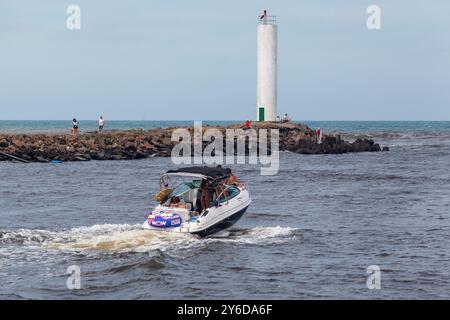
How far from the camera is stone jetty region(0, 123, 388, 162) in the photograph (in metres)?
53.1

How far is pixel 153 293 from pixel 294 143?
51.2 m

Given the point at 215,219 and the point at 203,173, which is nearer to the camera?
the point at 215,219

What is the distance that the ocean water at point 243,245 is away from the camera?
54.3ft

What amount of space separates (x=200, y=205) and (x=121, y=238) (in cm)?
303

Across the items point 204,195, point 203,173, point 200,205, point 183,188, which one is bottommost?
point 200,205

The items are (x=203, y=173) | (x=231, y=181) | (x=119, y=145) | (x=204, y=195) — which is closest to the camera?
(x=204, y=195)

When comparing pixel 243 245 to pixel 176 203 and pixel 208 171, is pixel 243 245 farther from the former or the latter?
pixel 208 171

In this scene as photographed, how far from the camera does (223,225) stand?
76.6 ft

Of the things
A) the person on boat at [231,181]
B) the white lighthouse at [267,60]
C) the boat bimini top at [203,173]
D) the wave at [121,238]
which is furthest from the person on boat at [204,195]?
the white lighthouse at [267,60]

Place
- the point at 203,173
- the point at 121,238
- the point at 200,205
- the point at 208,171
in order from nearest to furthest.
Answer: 1. the point at 121,238
2. the point at 200,205
3. the point at 203,173
4. the point at 208,171

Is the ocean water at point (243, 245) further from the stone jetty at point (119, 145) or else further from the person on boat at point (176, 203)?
the stone jetty at point (119, 145)

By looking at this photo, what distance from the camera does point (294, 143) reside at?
6644 centimetres

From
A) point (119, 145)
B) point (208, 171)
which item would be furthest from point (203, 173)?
point (119, 145)
